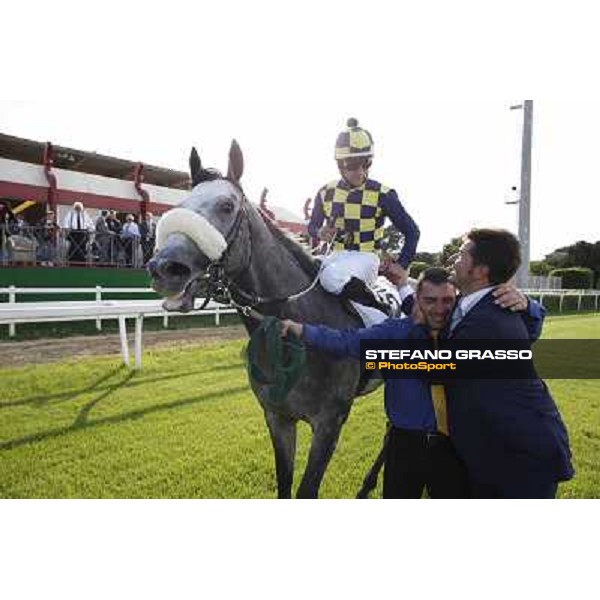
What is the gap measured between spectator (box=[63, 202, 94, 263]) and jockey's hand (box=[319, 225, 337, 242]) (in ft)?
3.42

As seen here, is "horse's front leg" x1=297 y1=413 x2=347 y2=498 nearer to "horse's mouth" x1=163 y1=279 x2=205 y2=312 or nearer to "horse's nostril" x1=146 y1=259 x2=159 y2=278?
"horse's mouth" x1=163 y1=279 x2=205 y2=312

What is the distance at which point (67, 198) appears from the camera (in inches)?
92.8

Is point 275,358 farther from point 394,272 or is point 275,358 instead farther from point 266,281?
point 394,272

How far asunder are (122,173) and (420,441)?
5.75ft

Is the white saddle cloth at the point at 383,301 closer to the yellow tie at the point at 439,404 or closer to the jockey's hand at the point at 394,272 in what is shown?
the jockey's hand at the point at 394,272

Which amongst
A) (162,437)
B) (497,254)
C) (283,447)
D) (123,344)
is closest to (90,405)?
(162,437)

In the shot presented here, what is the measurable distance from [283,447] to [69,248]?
4.28ft

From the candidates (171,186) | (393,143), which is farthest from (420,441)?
(171,186)

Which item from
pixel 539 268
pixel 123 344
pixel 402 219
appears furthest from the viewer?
pixel 123 344

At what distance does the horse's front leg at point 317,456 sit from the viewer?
7.03 feet

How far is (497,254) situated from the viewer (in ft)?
6.42

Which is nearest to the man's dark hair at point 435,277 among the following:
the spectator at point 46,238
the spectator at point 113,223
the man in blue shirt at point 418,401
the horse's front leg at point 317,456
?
the man in blue shirt at point 418,401

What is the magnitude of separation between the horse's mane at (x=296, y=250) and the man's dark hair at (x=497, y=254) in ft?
2.18
